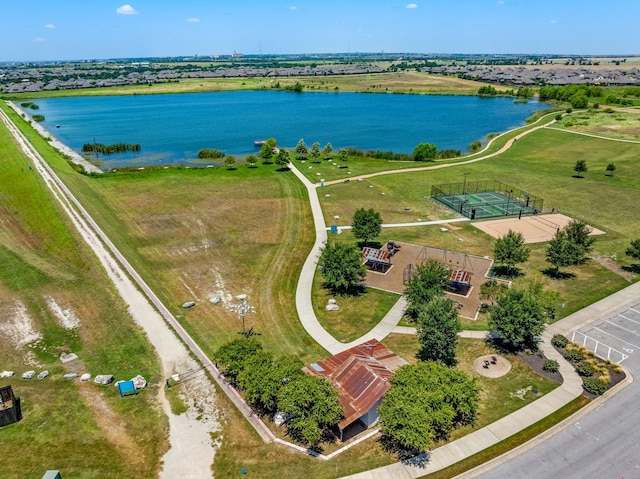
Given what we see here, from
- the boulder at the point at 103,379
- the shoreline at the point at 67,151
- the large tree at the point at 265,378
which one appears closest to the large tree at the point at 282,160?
the shoreline at the point at 67,151

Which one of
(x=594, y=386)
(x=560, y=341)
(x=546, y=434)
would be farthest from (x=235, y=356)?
(x=560, y=341)

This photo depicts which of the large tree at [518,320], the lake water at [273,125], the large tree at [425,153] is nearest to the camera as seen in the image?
the large tree at [518,320]

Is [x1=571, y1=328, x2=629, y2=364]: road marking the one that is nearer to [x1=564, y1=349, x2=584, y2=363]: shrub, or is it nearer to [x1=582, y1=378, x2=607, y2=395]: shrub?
[x1=564, y1=349, x2=584, y2=363]: shrub

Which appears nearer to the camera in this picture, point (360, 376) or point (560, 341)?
point (360, 376)

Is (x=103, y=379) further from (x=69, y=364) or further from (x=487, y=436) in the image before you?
(x=487, y=436)

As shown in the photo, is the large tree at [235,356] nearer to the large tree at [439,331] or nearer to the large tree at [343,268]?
the large tree at [439,331]

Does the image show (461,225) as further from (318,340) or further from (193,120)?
(193,120)
